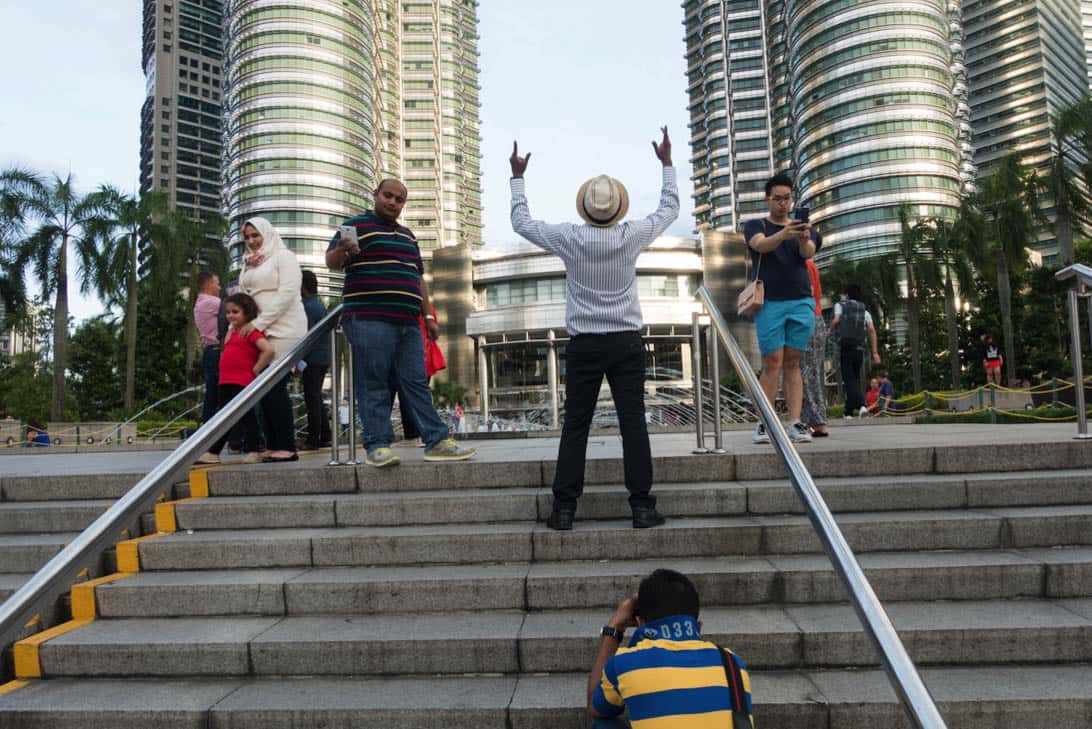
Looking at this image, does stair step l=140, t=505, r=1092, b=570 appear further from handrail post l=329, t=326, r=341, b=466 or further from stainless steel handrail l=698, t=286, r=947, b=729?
handrail post l=329, t=326, r=341, b=466

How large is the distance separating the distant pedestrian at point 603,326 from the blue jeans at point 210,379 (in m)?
3.41

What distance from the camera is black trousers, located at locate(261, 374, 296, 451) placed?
5609 millimetres

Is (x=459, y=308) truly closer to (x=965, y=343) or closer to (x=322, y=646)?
(x=965, y=343)

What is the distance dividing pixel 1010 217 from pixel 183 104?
132940mm

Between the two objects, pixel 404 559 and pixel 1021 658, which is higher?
pixel 404 559

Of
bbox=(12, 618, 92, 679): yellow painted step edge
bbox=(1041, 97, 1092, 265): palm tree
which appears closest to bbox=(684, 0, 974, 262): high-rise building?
bbox=(1041, 97, 1092, 265): palm tree

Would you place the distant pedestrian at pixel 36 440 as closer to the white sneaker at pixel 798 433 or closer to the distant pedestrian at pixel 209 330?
the distant pedestrian at pixel 209 330

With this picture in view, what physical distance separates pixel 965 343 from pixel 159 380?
1844 inches

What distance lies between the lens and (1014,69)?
10431 cm

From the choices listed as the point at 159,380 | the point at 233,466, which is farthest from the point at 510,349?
the point at 233,466

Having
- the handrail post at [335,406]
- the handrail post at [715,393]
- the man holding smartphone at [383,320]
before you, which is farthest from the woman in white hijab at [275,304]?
the handrail post at [715,393]

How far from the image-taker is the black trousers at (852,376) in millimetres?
9094

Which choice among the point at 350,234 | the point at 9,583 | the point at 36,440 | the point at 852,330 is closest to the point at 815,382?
the point at 852,330

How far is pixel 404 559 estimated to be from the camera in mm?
3787
